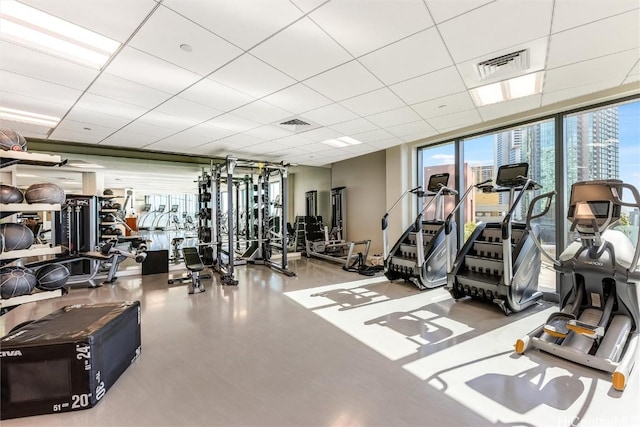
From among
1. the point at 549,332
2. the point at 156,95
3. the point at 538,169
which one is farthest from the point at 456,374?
the point at 156,95

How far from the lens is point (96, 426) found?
5.75 ft

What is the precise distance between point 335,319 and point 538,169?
3.80 metres

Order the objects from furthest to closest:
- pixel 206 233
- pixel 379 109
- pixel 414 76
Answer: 1. pixel 206 233
2. pixel 379 109
3. pixel 414 76

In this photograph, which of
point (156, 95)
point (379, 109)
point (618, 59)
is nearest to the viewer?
point (618, 59)

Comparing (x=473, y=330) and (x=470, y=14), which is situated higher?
(x=470, y=14)

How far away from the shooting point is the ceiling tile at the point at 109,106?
3.33 metres

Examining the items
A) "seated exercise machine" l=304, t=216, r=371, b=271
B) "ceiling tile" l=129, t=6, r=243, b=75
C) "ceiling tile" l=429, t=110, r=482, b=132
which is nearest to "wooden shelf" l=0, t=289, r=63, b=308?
"ceiling tile" l=129, t=6, r=243, b=75

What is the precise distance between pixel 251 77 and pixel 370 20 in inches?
52.5

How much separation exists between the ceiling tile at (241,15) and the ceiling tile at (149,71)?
77 cm

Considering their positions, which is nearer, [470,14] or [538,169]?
[470,14]

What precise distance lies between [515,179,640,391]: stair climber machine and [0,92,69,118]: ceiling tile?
5.61m

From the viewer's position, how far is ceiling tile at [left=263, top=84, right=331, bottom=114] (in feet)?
10.6

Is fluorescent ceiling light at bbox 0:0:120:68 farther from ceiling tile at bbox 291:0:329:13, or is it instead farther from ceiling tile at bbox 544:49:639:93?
ceiling tile at bbox 544:49:639:93

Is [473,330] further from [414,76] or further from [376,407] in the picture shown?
[414,76]
